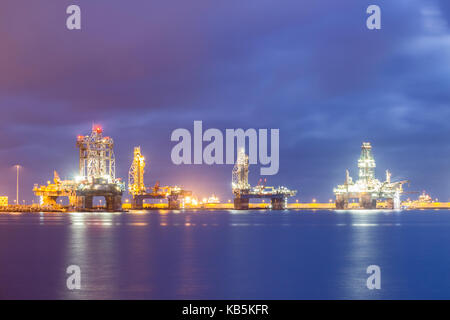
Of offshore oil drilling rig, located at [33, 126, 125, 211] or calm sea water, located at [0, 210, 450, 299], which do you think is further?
offshore oil drilling rig, located at [33, 126, 125, 211]

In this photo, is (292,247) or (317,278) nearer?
(317,278)

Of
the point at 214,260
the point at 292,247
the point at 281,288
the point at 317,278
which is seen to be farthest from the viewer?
the point at 292,247

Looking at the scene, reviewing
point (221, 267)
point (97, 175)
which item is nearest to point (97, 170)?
point (97, 175)

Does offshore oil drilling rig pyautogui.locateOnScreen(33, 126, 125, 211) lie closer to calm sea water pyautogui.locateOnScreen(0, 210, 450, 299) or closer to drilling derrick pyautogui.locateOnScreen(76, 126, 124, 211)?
drilling derrick pyautogui.locateOnScreen(76, 126, 124, 211)

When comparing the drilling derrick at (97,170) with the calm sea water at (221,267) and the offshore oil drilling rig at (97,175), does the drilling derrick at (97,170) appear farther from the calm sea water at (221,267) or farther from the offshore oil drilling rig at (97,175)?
the calm sea water at (221,267)

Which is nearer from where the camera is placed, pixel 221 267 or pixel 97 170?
pixel 221 267

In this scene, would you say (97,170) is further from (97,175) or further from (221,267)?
(221,267)

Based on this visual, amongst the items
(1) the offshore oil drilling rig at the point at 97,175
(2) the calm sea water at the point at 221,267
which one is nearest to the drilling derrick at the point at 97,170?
(1) the offshore oil drilling rig at the point at 97,175

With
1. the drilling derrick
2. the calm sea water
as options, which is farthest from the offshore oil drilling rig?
the calm sea water

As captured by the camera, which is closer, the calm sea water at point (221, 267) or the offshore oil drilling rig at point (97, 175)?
the calm sea water at point (221, 267)
